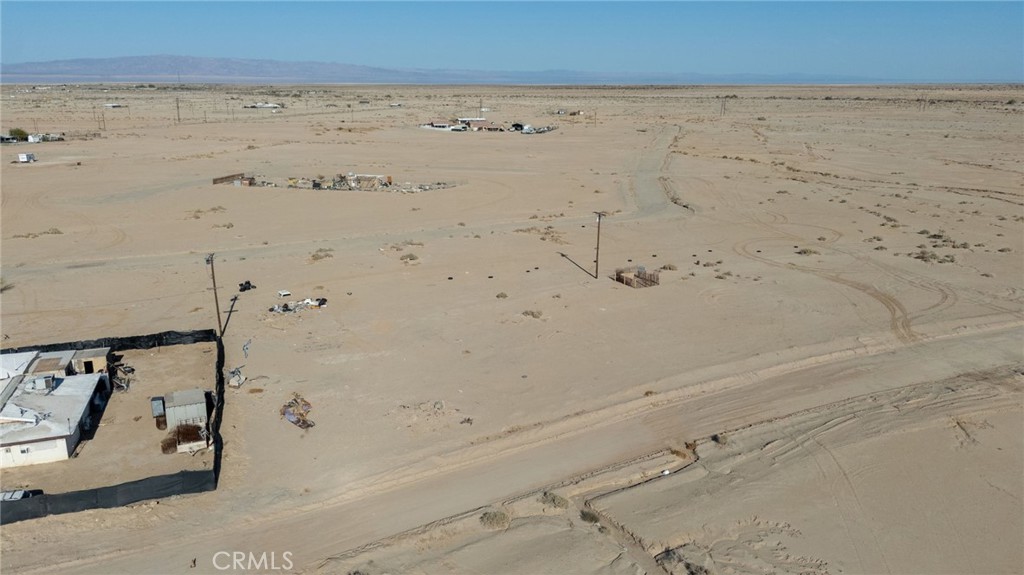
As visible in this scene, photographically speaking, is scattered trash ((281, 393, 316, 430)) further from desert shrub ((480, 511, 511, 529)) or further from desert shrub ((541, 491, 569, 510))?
desert shrub ((541, 491, 569, 510))

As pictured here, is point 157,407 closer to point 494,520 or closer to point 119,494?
point 119,494

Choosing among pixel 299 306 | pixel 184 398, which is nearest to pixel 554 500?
pixel 184 398

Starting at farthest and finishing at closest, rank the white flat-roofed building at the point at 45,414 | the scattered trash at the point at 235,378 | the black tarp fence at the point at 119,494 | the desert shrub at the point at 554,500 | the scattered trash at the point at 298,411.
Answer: the scattered trash at the point at 235,378, the scattered trash at the point at 298,411, the white flat-roofed building at the point at 45,414, the desert shrub at the point at 554,500, the black tarp fence at the point at 119,494

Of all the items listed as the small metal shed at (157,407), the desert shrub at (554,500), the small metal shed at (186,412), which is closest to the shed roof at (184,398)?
the small metal shed at (186,412)

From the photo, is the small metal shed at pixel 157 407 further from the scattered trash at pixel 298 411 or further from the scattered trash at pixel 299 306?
the scattered trash at pixel 299 306

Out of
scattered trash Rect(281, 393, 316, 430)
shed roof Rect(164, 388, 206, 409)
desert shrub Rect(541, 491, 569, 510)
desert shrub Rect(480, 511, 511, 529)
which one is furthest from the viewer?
scattered trash Rect(281, 393, 316, 430)

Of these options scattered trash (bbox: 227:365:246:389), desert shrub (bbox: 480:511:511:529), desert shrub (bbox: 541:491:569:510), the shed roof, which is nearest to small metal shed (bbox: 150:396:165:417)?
the shed roof
